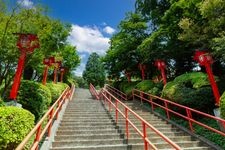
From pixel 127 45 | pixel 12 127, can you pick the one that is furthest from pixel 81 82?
pixel 12 127

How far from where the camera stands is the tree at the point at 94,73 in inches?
2078

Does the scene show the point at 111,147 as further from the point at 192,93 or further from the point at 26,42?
the point at 26,42

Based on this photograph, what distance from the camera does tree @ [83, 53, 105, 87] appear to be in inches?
2078

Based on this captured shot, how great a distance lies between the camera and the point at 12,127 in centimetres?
652

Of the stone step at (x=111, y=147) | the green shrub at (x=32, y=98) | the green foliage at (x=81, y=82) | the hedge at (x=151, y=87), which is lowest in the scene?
the stone step at (x=111, y=147)

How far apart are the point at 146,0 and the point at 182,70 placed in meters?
5.66

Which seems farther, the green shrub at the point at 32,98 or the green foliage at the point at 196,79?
the green foliage at the point at 196,79

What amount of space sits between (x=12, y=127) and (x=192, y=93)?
23.7ft

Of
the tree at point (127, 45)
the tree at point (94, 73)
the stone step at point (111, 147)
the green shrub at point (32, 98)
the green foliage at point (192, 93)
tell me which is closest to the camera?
the stone step at point (111, 147)

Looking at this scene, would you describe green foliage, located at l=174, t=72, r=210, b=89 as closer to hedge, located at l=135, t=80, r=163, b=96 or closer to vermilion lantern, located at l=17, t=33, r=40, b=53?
hedge, located at l=135, t=80, r=163, b=96

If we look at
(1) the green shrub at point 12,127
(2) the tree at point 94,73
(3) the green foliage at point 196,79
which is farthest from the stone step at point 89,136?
(2) the tree at point 94,73

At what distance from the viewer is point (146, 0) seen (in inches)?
785

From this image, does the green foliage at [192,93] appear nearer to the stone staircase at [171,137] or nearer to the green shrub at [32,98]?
the stone staircase at [171,137]

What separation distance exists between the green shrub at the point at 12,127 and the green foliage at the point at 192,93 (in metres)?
6.54
